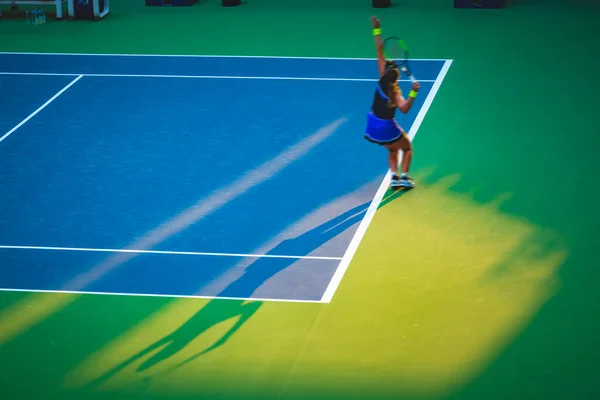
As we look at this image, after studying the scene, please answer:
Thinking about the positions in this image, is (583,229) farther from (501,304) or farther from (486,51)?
(486,51)

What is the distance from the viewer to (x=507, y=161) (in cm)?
1258

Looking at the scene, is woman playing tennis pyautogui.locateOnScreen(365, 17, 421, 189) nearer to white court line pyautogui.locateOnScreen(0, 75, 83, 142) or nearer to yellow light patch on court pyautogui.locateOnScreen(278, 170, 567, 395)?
yellow light patch on court pyautogui.locateOnScreen(278, 170, 567, 395)

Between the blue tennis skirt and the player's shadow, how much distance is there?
81 centimetres

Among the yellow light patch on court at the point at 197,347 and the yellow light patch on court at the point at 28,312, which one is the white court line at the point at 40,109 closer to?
the yellow light patch on court at the point at 28,312

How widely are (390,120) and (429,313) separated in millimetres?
3047

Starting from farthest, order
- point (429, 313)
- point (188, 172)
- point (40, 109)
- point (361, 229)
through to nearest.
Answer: point (40, 109) → point (188, 172) → point (361, 229) → point (429, 313)

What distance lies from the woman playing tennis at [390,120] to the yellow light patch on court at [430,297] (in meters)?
0.35

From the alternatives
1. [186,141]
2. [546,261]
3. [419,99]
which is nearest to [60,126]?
[186,141]

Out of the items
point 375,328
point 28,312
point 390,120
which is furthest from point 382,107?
point 28,312

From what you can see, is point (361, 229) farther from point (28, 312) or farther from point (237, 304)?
point (28, 312)

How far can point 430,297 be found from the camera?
9.41m

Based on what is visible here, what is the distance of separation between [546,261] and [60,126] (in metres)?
7.27

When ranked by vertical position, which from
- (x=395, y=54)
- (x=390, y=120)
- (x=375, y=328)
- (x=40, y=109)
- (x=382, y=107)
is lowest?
(x=40, y=109)

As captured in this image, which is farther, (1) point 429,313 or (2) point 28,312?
(2) point 28,312
